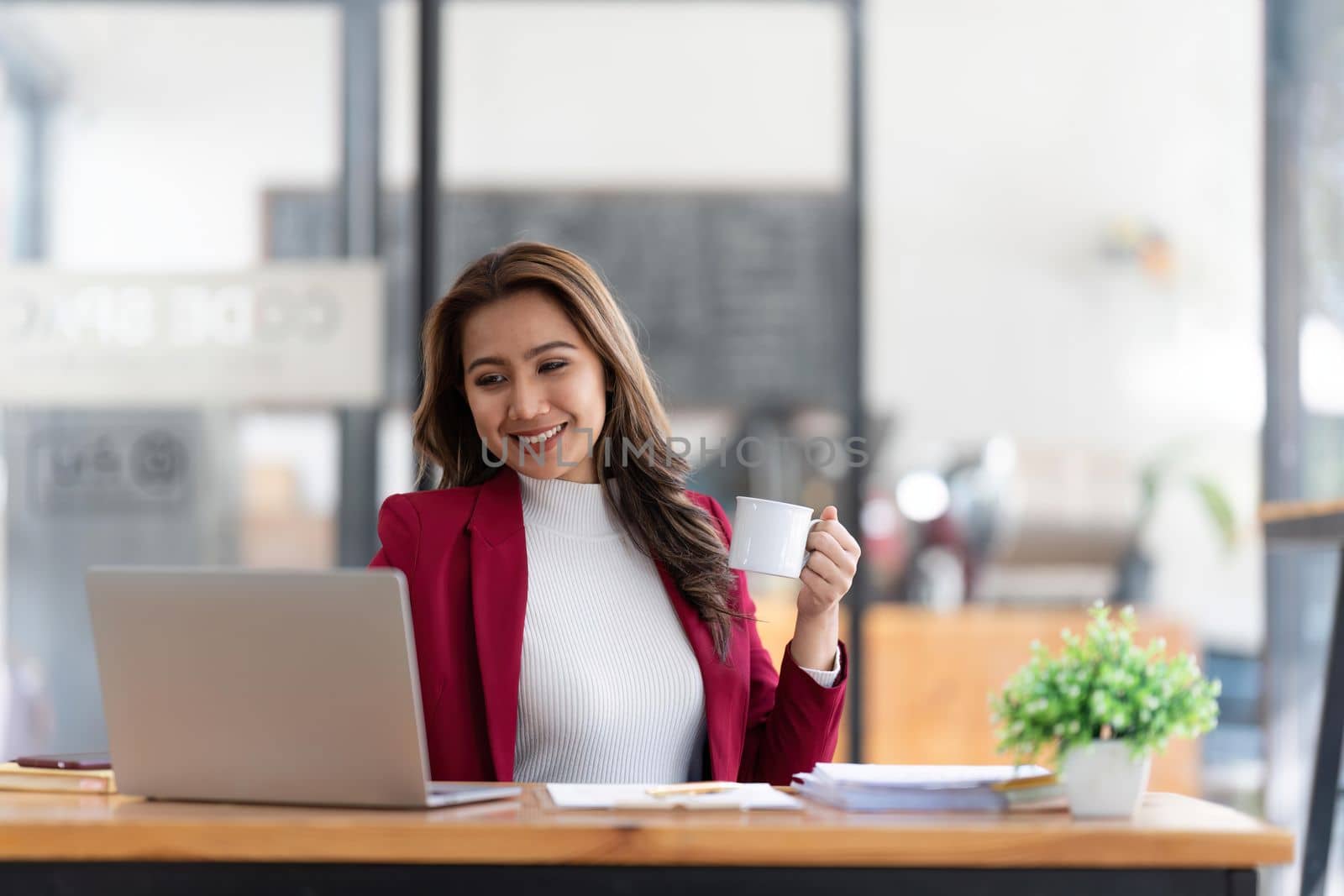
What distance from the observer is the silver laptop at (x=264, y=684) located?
3.44 ft

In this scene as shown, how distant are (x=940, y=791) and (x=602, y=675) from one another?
0.60 m

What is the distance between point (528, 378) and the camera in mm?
1722

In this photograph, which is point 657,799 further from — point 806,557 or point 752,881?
point 806,557

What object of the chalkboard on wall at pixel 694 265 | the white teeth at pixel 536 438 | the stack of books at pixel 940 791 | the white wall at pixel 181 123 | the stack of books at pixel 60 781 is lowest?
the stack of books at pixel 60 781

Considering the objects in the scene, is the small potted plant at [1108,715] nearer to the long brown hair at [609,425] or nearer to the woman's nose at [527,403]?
the long brown hair at [609,425]

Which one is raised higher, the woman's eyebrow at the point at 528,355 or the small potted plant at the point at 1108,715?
the woman's eyebrow at the point at 528,355

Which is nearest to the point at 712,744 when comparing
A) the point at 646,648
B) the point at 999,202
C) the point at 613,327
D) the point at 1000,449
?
the point at 646,648

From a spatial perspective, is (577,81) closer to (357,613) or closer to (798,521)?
(798,521)

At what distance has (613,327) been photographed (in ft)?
5.92

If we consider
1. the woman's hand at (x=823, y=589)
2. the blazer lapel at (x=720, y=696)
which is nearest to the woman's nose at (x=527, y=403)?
the blazer lapel at (x=720, y=696)

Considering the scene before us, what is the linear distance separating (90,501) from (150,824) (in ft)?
8.80

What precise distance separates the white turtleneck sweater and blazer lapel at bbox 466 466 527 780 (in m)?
0.03

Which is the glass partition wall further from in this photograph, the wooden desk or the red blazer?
the wooden desk

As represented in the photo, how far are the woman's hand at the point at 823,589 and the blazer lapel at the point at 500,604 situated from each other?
323mm
